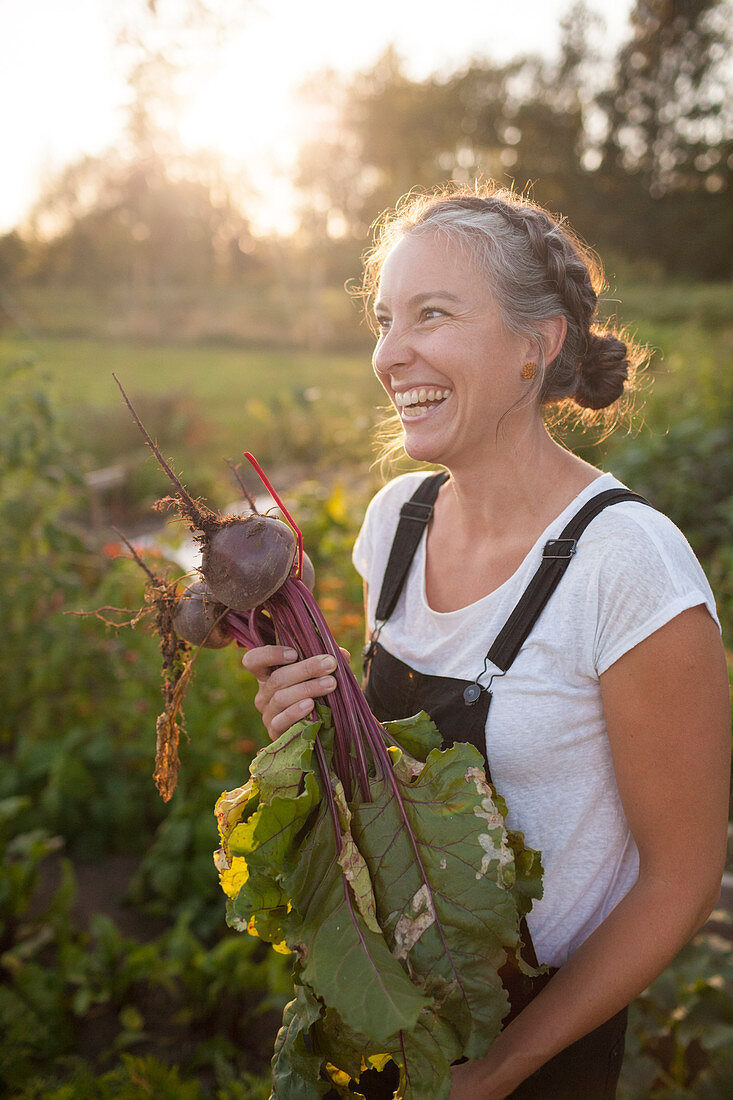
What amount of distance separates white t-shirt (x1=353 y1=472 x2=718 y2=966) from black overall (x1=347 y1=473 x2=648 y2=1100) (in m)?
0.02

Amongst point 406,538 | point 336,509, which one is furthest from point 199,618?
point 336,509

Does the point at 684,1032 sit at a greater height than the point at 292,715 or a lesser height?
lesser

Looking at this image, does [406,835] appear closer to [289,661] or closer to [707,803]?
[289,661]

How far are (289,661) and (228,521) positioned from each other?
279mm

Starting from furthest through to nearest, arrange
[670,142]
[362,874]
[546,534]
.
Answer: [670,142]
[546,534]
[362,874]

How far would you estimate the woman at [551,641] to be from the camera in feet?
3.71

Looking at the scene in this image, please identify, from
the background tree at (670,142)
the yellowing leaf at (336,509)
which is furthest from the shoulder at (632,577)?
the background tree at (670,142)

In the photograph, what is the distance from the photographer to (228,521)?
128cm

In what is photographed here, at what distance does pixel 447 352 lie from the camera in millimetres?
1383

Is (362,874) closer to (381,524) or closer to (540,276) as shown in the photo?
(381,524)

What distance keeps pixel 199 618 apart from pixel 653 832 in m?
0.88

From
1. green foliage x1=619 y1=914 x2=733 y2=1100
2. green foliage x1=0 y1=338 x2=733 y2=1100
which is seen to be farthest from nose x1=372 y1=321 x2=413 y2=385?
green foliage x1=619 y1=914 x2=733 y2=1100

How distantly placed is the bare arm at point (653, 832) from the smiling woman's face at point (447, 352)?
0.55 metres

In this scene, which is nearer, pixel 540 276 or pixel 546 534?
pixel 546 534
